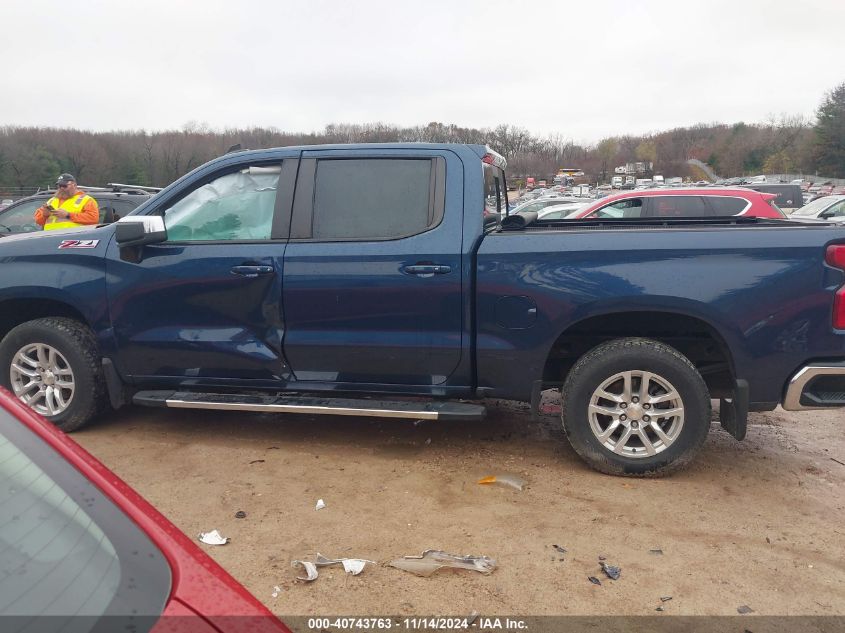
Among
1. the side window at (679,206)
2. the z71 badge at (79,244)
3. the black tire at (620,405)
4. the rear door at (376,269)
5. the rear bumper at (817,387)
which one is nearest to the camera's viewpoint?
the rear bumper at (817,387)

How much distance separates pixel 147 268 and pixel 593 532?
10.3ft

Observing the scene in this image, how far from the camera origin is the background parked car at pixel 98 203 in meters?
9.13

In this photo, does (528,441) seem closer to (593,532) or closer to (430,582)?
(593,532)

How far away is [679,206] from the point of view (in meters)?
9.49

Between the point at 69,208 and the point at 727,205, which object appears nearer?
the point at 69,208

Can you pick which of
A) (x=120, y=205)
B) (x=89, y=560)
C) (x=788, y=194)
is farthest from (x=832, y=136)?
(x=89, y=560)

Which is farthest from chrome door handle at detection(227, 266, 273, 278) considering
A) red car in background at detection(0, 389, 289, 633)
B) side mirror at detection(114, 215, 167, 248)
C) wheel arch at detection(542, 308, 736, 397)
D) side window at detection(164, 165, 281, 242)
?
red car in background at detection(0, 389, 289, 633)

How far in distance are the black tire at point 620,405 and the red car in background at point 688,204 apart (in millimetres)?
4683

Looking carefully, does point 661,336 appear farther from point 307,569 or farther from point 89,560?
point 89,560

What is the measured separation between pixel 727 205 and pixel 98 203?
8.51 metres

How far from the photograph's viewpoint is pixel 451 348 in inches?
158

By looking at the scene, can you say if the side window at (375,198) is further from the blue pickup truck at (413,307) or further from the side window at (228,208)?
the side window at (228,208)

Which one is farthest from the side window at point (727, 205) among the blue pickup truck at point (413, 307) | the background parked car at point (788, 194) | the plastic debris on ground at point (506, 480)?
the background parked car at point (788, 194)

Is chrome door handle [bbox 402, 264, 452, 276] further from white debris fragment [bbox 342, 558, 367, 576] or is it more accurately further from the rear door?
white debris fragment [bbox 342, 558, 367, 576]
